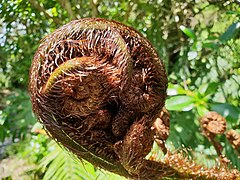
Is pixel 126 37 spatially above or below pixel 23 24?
above

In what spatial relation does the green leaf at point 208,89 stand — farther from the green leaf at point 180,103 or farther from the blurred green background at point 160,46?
the blurred green background at point 160,46

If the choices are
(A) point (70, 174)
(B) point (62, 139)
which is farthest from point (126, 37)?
(A) point (70, 174)

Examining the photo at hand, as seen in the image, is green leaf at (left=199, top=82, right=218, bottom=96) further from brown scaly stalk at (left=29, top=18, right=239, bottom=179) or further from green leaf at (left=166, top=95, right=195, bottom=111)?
brown scaly stalk at (left=29, top=18, right=239, bottom=179)

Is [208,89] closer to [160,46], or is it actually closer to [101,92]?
[101,92]

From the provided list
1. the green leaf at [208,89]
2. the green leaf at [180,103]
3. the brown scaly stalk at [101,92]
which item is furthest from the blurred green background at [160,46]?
the brown scaly stalk at [101,92]

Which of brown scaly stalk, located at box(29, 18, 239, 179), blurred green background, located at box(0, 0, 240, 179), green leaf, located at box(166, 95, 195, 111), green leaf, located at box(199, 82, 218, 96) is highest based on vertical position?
brown scaly stalk, located at box(29, 18, 239, 179)

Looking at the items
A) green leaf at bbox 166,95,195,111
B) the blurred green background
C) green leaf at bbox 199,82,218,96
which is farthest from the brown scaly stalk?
the blurred green background

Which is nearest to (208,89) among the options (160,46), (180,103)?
(180,103)

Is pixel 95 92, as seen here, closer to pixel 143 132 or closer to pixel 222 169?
pixel 143 132
